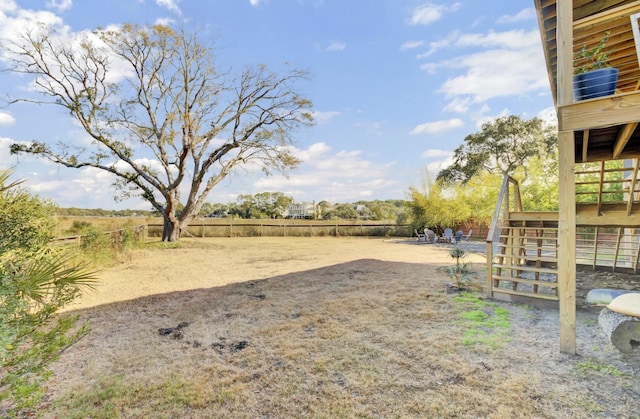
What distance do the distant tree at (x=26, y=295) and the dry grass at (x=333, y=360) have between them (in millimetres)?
513

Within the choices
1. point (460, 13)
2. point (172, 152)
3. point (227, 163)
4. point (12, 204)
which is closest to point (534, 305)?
point (12, 204)

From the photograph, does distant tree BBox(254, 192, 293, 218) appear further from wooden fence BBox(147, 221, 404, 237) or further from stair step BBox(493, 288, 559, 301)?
stair step BBox(493, 288, 559, 301)

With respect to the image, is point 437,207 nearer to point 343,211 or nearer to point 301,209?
point 343,211

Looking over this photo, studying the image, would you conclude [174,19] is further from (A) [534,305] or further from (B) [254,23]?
(A) [534,305]

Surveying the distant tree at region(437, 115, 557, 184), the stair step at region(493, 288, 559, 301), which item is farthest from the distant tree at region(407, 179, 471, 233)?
the stair step at region(493, 288, 559, 301)

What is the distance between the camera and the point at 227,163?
1315cm

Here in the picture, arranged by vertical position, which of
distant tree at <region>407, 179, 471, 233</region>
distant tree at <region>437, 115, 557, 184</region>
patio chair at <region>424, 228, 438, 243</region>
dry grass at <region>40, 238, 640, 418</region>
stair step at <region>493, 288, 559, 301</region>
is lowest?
dry grass at <region>40, 238, 640, 418</region>

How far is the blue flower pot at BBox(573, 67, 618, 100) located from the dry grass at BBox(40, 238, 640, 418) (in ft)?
7.62

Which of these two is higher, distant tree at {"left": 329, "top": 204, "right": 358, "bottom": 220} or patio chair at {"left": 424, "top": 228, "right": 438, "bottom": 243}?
Result: distant tree at {"left": 329, "top": 204, "right": 358, "bottom": 220}

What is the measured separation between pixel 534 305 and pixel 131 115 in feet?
46.0

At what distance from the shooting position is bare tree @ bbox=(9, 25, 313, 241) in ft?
34.5

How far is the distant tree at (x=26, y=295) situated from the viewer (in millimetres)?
1470

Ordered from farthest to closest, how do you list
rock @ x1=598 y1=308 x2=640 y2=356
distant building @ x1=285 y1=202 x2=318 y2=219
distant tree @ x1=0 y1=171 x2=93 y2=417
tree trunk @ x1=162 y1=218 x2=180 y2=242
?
distant building @ x1=285 y1=202 x2=318 y2=219
tree trunk @ x1=162 y1=218 x2=180 y2=242
rock @ x1=598 y1=308 x2=640 y2=356
distant tree @ x1=0 y1=171 x2=93 y2=417

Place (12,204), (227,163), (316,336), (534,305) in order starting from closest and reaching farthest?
(12,204) → (316,336) → (534,305) → (227,163)
